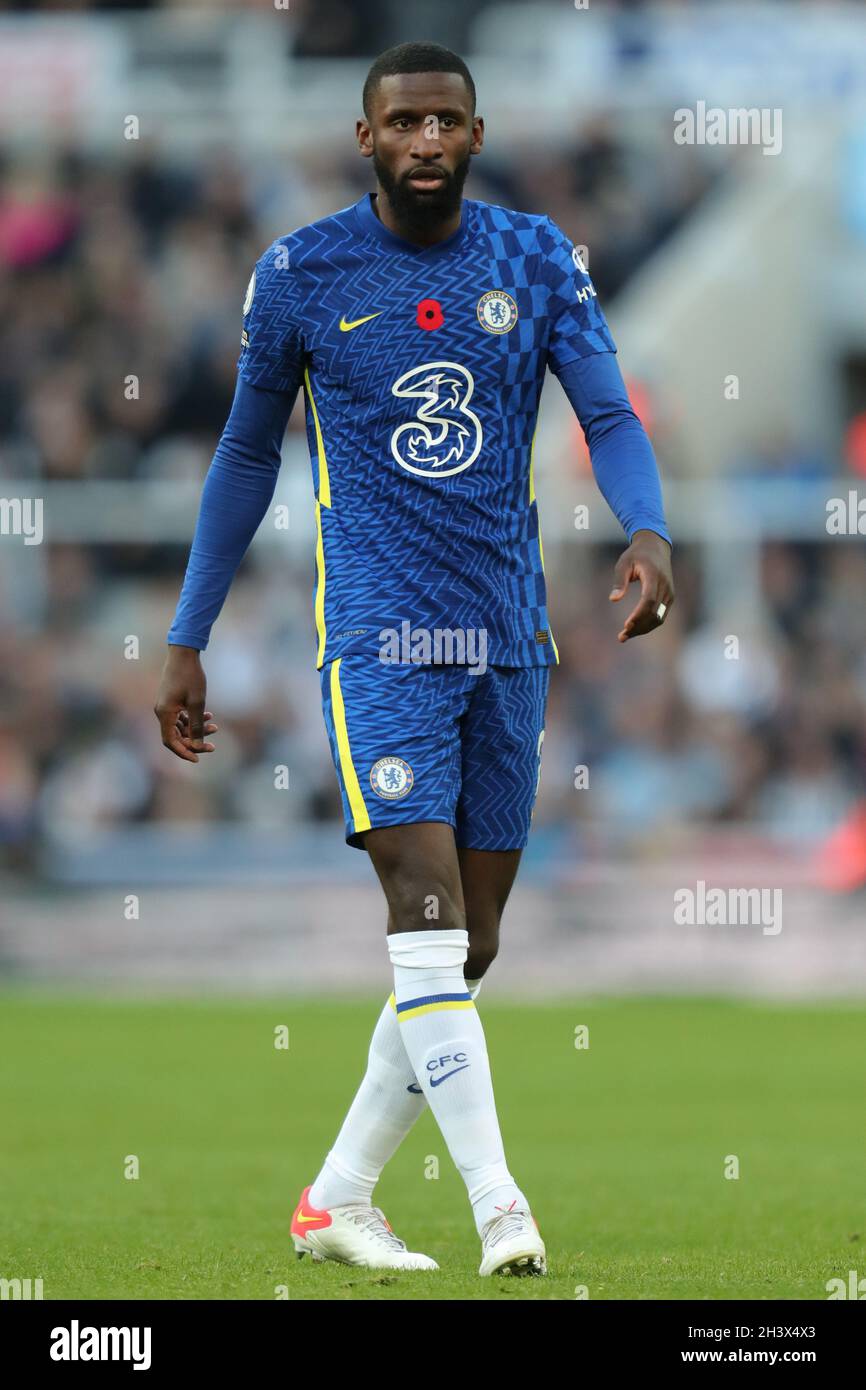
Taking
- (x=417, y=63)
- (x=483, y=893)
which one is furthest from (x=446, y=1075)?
(x=417, y=63)

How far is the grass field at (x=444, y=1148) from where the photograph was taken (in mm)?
5270

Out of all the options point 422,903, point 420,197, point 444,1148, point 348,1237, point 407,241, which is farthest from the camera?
point 444,1148

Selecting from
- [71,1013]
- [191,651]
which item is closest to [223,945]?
[71,1013]

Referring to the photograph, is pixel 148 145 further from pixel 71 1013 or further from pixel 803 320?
pixel 71 1013

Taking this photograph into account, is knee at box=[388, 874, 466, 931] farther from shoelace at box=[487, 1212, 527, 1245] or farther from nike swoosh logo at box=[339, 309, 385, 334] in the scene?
nike swoosh logo at box=[339, 309, 385, 334]

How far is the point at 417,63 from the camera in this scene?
5141 mm

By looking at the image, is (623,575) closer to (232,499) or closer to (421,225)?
(421,225)

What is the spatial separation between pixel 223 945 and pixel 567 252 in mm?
10981

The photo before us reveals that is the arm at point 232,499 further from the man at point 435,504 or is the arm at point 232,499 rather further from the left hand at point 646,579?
the left hand at point 646,579

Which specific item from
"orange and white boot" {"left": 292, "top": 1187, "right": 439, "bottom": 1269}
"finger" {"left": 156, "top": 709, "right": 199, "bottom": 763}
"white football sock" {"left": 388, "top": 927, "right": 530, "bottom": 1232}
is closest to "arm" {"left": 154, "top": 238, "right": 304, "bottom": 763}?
"finger" {"left": 156, "top": 709, "right": 199, "bottom": 763}

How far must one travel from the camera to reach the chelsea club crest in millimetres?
5250

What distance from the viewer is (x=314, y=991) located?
51.6ft

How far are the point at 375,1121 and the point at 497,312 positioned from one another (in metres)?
1.89

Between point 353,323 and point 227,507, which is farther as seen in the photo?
point 227,507
